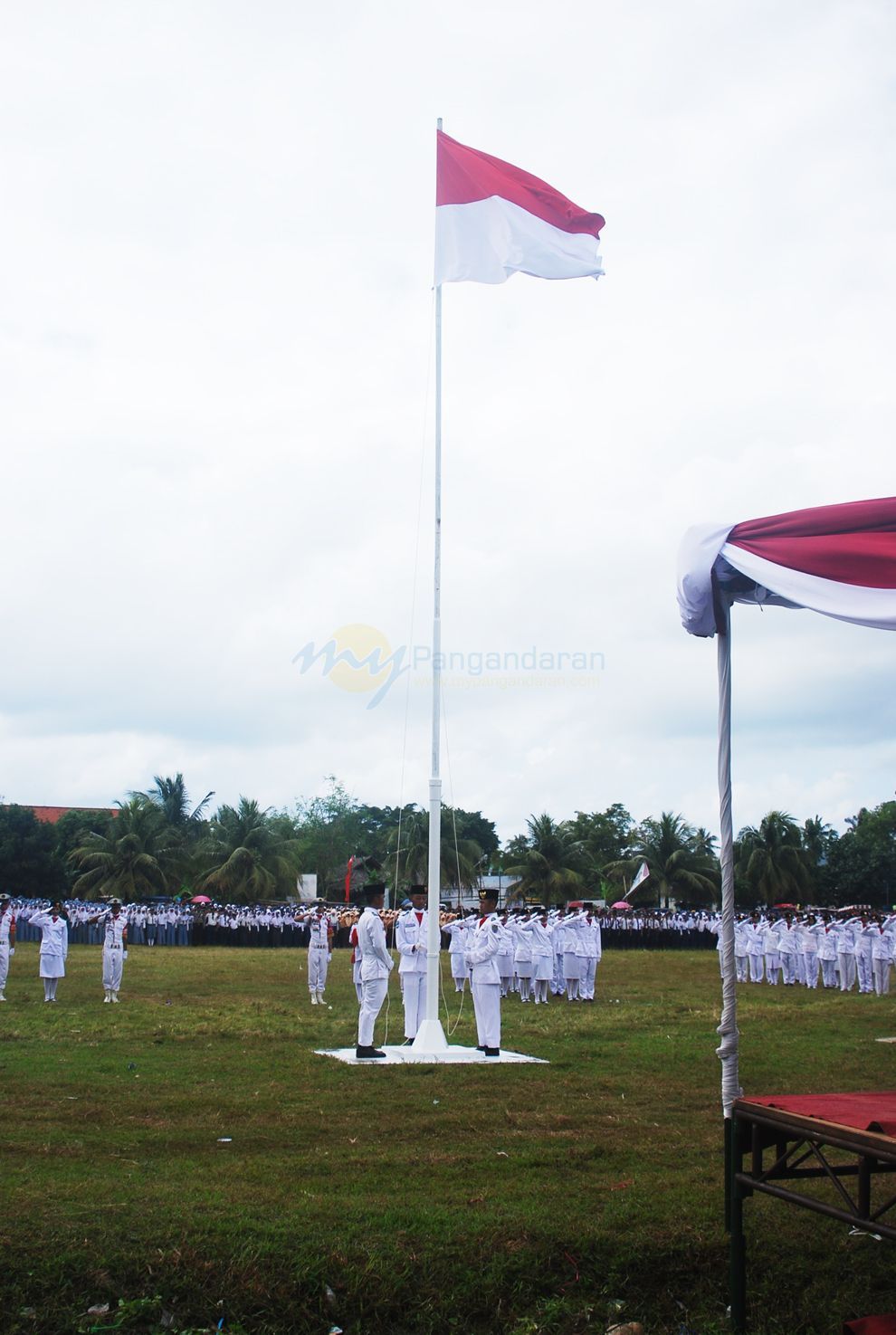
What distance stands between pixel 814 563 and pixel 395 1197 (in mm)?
4706

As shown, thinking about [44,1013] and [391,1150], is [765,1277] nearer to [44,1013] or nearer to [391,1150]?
[391,1150]

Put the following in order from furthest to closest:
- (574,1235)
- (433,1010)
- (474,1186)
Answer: (433,1010) → (474,1186) → (574,1235)

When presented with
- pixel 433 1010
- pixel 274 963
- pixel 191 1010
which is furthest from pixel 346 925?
pixel 433 1010

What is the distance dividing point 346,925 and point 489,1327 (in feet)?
125

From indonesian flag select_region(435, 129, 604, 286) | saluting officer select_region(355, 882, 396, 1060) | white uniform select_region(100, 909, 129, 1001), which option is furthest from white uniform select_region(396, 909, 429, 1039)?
indonesian flag select_region(435, 129, 604, 286)

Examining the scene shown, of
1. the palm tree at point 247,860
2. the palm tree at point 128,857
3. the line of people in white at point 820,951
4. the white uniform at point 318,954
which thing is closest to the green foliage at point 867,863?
the line of people in white at point 820,951

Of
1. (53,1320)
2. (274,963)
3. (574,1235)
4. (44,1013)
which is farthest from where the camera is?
(274,963)

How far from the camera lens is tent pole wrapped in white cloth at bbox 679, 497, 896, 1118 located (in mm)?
5688

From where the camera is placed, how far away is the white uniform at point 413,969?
16250 mm

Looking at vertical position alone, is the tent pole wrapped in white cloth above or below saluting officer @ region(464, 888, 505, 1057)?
above

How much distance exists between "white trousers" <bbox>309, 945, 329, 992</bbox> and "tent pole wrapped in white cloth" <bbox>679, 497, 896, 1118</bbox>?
15.0m

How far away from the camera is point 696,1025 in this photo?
17078 millimetres

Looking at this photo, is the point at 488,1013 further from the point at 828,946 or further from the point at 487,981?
the point at 828,946

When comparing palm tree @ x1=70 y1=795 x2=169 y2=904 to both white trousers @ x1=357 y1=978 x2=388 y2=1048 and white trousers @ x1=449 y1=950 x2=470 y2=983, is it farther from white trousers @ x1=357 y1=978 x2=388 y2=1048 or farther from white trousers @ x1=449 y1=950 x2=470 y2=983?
white trousers @ x1=357 y1=978 x2=388 y2=1048
